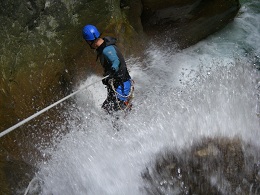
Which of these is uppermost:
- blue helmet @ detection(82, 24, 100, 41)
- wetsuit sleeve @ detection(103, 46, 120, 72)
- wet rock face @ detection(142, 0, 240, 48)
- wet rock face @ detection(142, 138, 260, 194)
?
blue helmet @ detection(82, 24, 100, 41)

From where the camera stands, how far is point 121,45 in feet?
19.6

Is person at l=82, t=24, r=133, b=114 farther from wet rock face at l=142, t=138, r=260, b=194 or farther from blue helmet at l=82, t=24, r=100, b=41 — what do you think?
wet rock face at l=142, t=138, r=260, b=194

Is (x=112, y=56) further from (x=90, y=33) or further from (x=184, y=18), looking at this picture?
(x=184, y=18)

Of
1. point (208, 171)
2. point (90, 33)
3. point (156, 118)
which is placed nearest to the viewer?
point (208, 171)

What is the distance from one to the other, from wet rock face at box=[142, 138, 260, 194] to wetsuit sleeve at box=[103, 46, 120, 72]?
1565mm

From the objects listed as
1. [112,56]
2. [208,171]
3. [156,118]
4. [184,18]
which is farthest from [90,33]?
[184,18]

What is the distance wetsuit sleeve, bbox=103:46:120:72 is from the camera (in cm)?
458

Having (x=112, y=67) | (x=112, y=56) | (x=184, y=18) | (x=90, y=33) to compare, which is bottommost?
(x=184, y=18)

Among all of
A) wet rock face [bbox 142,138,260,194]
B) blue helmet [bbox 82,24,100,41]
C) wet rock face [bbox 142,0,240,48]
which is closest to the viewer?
wet rock face [bbox 142,138,260,194]

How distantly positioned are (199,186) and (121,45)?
3070 mm

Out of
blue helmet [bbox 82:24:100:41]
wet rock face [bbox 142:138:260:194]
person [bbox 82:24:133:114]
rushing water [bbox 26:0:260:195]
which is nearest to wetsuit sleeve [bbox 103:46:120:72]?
person [bbox 82:24:133:114]

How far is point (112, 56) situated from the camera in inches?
180

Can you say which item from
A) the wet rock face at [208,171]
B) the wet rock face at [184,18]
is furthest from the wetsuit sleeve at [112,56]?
the wet rock face at [184,18]

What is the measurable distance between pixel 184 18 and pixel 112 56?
2.96 meters
